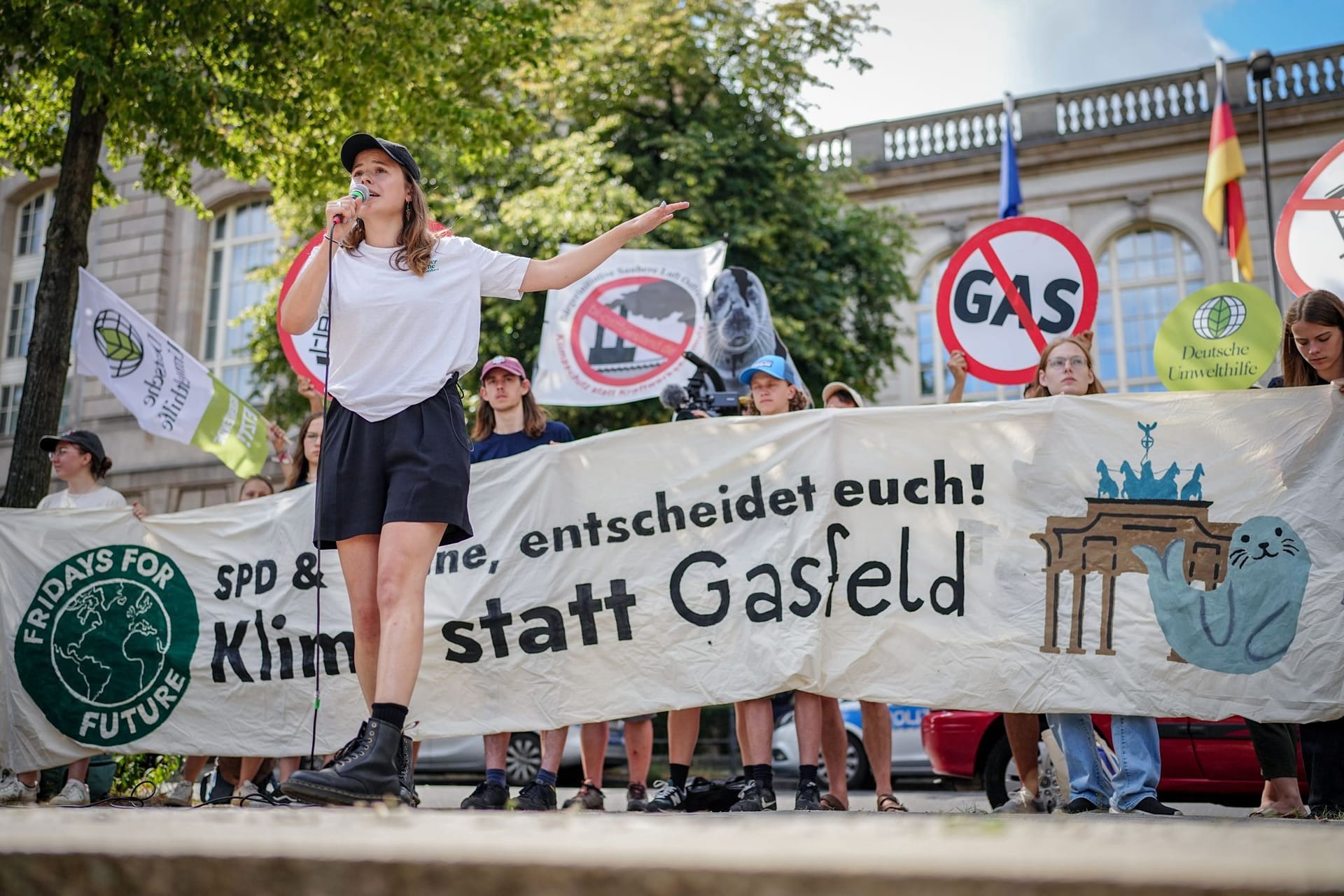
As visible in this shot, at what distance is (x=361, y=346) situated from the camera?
12.8 feet

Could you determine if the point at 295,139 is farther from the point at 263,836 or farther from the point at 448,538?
the point at 263,836

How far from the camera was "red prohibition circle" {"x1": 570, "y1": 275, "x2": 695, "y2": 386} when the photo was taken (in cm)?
931

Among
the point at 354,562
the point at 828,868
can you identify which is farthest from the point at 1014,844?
the point at 354,562

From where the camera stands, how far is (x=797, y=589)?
5461 mm

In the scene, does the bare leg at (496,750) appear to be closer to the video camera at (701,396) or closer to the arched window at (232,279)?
the video camera at (701,396)

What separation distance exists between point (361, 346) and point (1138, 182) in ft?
82.9

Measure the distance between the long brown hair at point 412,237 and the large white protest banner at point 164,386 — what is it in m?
4.80

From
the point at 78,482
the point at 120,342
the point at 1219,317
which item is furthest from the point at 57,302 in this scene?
the point at 1219,317

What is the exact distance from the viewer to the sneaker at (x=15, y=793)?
250 inches

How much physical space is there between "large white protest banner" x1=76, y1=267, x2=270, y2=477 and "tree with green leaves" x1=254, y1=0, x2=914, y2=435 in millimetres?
8643

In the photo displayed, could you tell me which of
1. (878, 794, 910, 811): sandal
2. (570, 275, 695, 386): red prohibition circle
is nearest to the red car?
(878, 794, 910, 811): sandal

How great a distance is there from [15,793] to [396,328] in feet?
14.0

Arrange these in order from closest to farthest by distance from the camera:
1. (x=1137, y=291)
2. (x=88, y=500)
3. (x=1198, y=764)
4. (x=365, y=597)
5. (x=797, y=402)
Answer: (x=365, y=597)
(x=797, y=402)
(x=88, y=500)
(x=1198, y=764)
(x=1137, y=291)

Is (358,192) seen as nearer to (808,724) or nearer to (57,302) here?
(808,724)
